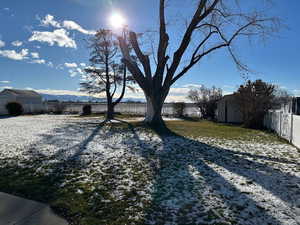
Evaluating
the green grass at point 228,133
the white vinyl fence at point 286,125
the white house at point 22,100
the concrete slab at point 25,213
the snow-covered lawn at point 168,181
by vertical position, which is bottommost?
the concrete slab at point 25,213

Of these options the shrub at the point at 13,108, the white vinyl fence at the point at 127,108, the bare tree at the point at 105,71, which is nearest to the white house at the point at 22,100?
the white vinyl fence at the point at 127,108

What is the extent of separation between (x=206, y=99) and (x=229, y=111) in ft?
9.09

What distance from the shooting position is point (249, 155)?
4.73 metres

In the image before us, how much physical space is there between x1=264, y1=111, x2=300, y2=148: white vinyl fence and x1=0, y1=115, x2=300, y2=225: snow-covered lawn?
2.77ft

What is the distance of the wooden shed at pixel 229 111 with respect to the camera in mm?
12977

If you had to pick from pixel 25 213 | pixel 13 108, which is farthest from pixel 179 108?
pixel 13 108

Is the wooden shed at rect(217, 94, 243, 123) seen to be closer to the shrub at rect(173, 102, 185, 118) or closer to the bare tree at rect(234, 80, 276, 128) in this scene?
the bare tree at rect(234, 80, 276, 128)

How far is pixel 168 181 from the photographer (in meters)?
3.14

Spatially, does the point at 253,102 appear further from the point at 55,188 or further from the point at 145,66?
the point at 55,188

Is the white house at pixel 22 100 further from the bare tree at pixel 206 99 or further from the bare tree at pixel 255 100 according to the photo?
the bare tree at pixel 255 100

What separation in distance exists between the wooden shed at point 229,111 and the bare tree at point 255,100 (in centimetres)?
174

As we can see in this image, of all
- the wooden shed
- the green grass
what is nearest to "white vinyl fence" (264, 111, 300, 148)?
the green grass

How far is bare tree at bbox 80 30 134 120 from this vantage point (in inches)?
574

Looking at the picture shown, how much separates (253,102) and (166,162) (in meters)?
8.25
